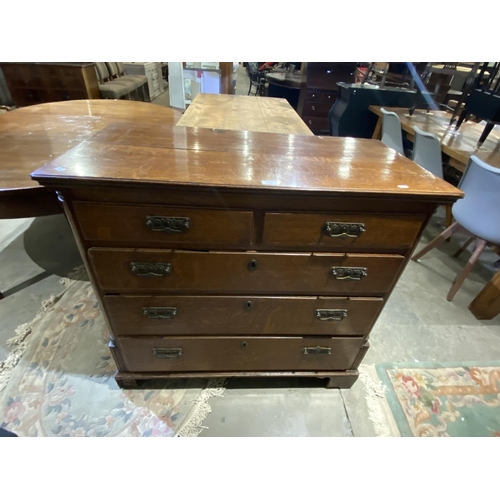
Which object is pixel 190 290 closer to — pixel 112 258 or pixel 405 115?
pixel 112 258

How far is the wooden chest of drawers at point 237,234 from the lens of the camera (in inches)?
29.2

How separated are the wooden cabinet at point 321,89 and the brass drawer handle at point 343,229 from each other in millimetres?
3886

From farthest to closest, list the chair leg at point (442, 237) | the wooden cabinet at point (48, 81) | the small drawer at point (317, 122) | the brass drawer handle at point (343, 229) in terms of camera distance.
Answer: the small drawer at point (317, 122) < the wooden cabinet at point (48, 81) < the chair leg at point (442, 237) < the brass drawer handle at point (343, 229)

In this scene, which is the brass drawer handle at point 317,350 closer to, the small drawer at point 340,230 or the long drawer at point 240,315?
the long drawer at point 240,315

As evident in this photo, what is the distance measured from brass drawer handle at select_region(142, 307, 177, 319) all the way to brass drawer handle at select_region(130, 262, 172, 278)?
0.15 m

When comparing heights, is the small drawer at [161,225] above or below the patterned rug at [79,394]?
above

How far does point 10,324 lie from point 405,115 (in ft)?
12.0

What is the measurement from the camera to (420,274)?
2.04 metres

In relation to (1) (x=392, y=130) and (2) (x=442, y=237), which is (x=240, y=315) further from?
(1) (x=392, y=130)

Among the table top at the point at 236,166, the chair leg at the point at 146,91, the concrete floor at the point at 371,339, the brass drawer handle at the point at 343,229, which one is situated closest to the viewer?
the table top at the point at 236,166

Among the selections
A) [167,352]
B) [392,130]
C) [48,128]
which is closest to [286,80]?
[392,130]

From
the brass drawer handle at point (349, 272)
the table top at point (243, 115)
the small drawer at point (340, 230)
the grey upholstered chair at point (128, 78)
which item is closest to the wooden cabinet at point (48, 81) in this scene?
the grey upholstered chair at point (128, 78)

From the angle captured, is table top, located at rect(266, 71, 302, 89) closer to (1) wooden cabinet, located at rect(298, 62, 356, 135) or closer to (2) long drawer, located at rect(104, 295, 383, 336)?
(1) wooden cabinet, located at rect(298, 62, 356, 135)

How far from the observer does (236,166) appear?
81cm
